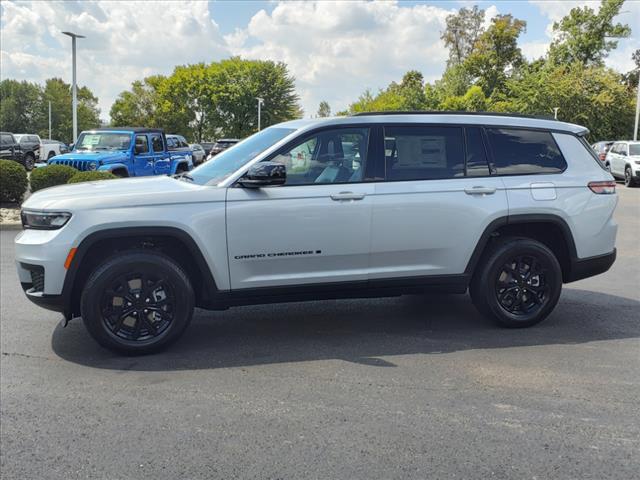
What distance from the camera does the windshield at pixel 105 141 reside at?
15.3 m

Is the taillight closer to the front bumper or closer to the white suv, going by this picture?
the white suv

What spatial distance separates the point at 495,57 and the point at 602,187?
60.4 m

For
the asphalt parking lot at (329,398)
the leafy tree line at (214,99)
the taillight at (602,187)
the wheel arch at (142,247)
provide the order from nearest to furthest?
the asphalt parking lot at (329,398), the wheel arch at (142,247), the taillight at (602,187), the leafy tree line at (214,99)

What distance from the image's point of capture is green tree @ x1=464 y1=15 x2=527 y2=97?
200 ft

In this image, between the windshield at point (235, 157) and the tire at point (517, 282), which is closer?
the windshield at point (235, 157)

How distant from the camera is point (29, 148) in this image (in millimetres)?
29531

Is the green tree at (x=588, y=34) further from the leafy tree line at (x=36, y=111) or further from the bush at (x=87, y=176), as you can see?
the leafy tree line at (x=36, y=111)

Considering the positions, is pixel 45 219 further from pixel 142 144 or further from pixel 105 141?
pixel 105 141

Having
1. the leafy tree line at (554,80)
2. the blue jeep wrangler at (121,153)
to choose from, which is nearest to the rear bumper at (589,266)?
the blue jeep wrangler at (121,153)

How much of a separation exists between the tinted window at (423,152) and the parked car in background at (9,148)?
25.8 meters

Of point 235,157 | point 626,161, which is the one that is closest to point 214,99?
point 626,161

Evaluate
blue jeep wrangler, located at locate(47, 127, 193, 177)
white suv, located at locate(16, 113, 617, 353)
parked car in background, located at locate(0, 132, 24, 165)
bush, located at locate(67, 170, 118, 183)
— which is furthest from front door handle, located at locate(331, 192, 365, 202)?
parked car in background, located at locate(0, 132, 24, 165)

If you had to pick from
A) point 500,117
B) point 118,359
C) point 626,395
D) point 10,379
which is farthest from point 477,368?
point 10,379

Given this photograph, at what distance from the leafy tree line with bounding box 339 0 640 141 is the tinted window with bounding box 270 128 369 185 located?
154 ft
